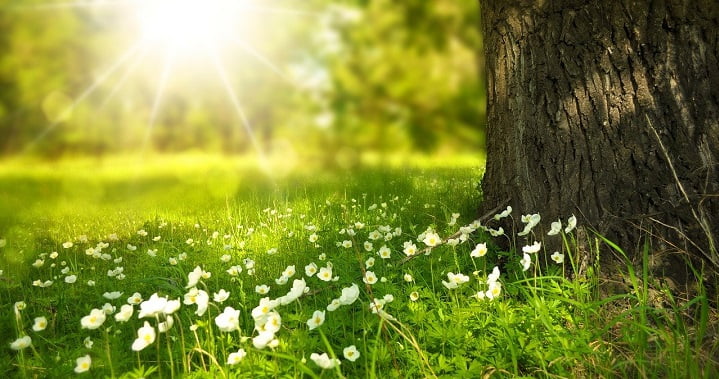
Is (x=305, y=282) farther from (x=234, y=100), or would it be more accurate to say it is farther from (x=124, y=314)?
(x=234, y=100)

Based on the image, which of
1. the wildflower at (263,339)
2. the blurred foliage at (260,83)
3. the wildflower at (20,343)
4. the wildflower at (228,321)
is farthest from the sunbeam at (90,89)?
the wildflower at (263,339)

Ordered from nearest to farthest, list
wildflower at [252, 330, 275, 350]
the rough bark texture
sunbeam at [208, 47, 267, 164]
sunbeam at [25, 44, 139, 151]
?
1. wildflower at [252, 330, 275, 350]
2. the rough bark texture
3. sunbeam at [25, 44, 139, 151]
4. sunbeam at [208, 47, 267, 164]

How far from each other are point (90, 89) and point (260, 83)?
5.98 ft

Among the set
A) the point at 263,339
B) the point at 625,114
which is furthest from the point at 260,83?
the point at 263,339

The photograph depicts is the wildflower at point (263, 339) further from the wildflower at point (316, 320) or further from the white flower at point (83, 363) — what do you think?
the white flower at point (83, 363)

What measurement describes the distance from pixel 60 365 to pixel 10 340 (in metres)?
0.52

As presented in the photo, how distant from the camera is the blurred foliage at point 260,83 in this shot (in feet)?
13.8

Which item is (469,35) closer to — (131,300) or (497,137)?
(497,137)

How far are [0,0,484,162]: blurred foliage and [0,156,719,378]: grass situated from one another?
0.40 meters

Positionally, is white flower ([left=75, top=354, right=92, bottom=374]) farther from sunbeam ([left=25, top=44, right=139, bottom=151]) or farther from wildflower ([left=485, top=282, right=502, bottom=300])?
sunbeam ([left=25, top=44, right=139, bottom=151])

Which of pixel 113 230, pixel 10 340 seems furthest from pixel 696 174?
pixel 113 230

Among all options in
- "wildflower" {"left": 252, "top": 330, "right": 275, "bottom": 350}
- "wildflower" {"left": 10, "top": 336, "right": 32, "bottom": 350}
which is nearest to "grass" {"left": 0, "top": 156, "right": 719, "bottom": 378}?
"wildflower" {"left": 252, "top": 330, "right": 275, "bottom": 350}

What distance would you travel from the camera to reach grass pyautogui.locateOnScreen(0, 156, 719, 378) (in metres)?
1.52

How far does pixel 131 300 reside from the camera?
76.0 inches
